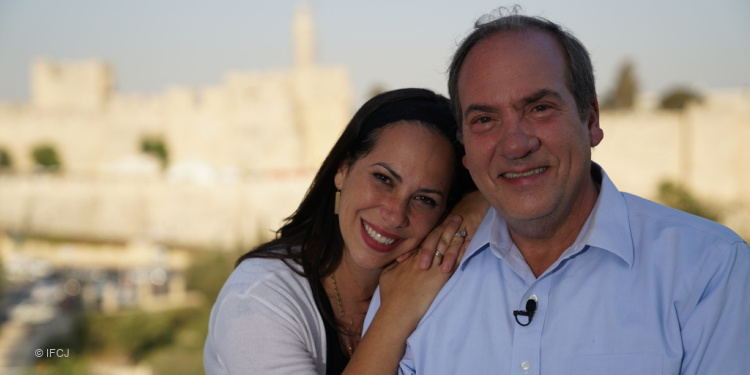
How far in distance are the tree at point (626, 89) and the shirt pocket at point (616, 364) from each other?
95.7ft

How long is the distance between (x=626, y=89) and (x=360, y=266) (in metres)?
29.2

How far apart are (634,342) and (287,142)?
2464cm

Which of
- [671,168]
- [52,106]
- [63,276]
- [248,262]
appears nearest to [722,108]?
[671,168]

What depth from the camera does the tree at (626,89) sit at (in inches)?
1129

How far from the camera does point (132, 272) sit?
17.6 metres

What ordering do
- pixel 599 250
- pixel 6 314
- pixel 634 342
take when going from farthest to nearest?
pixel 6 314, pixel 599 250, pixel 634 342

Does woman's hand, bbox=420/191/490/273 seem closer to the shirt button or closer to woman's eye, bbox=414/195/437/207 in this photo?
woman's eye, bbox=414/195/437/207

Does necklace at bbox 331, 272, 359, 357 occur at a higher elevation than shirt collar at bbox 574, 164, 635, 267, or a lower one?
lower

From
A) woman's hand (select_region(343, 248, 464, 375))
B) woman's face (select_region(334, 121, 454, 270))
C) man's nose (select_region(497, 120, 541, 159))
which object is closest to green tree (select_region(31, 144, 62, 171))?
woman's face (select_region(334, 121, 454, 270))

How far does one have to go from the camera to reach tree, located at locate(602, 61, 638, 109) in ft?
94.1

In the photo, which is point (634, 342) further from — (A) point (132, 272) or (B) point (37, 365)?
(A) point (132, 272)

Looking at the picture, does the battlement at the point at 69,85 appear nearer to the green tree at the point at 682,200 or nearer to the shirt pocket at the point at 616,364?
the green tree at the point at 682,200

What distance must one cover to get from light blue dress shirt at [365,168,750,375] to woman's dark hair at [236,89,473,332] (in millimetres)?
439

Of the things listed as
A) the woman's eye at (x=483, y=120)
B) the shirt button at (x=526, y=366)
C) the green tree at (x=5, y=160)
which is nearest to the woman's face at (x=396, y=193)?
the woman's eye at (x=483, y=120)
